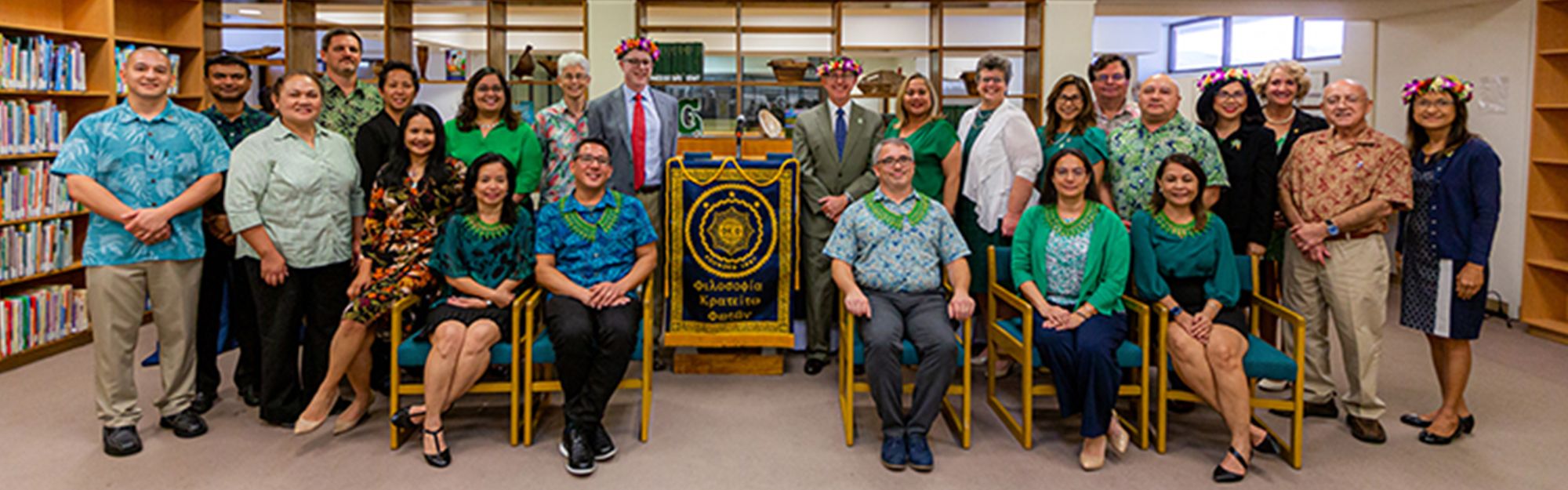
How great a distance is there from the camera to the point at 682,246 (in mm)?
4258

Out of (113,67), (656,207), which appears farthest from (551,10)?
(656,207)

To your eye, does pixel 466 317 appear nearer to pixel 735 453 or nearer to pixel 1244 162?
pixel 735 453

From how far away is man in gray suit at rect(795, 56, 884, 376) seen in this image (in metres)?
4.43

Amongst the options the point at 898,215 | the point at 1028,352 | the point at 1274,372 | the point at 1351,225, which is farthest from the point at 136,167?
the point at 1351,225

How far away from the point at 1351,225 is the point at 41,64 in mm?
5776

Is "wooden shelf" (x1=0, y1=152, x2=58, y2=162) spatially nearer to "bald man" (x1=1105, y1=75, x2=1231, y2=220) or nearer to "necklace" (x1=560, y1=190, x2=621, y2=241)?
"necklace" (x1=560, y1=190, x2=621, y2=241)

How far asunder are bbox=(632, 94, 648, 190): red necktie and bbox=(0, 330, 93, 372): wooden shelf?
300cm

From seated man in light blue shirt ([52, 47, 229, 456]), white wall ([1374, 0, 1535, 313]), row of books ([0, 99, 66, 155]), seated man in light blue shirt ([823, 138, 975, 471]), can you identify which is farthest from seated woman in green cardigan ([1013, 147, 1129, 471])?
row of books ([0, 99, 66, 155])

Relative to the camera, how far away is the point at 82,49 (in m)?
5.05

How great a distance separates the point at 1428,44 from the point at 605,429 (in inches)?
252

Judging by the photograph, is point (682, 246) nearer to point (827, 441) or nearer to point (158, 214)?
point (827, 441)

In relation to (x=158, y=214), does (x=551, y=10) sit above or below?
above

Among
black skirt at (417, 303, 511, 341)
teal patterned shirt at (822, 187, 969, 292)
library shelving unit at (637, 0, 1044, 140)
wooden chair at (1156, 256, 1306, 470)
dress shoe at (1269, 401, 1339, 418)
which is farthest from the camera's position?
library shelving unit at (637, 0, 1044, 140)

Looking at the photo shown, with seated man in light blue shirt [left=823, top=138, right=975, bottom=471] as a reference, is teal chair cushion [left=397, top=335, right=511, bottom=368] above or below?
below
